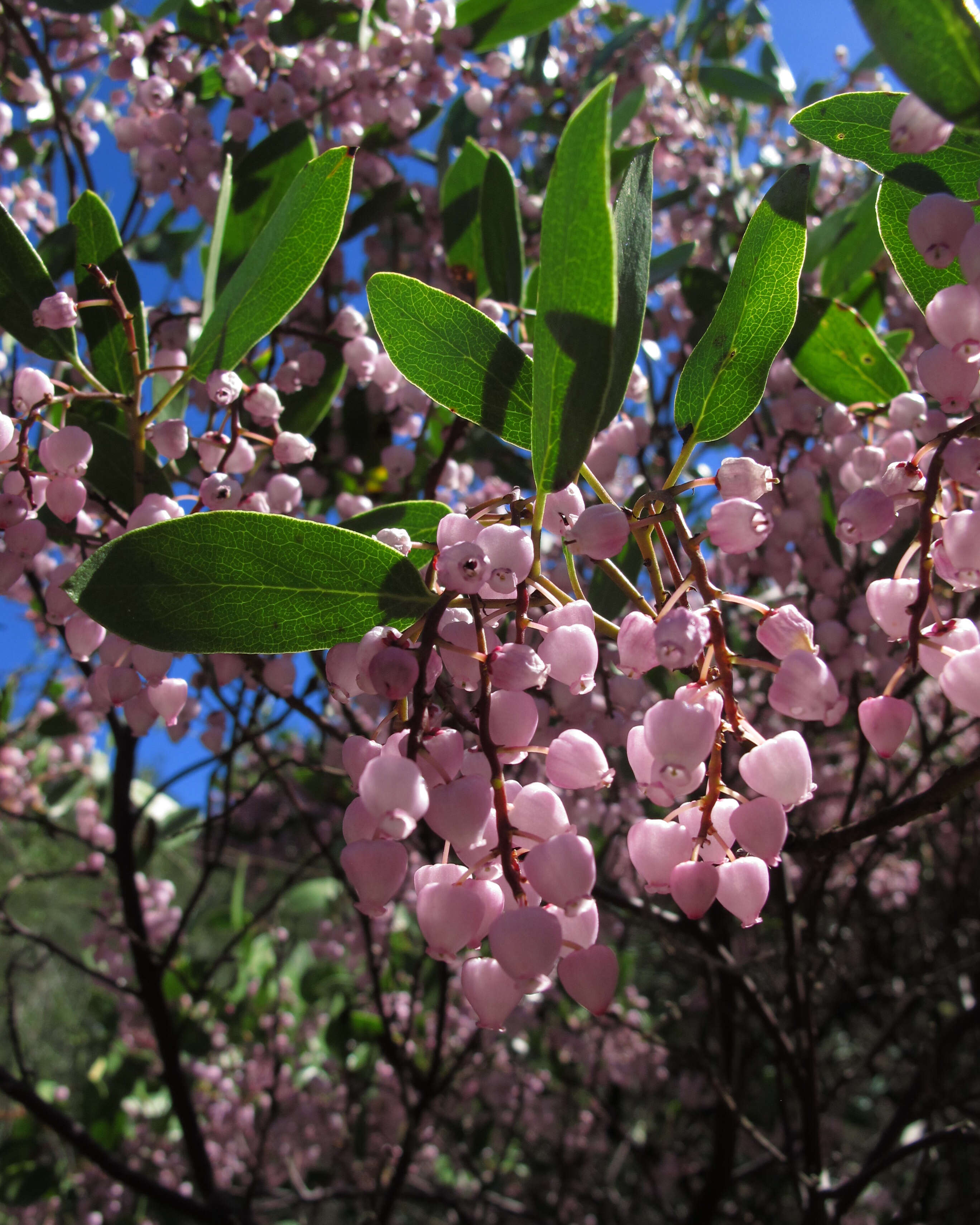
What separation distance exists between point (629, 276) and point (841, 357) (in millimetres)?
469

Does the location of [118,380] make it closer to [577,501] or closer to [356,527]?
[356,527]

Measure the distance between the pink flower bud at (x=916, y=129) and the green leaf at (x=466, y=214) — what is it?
0.78m

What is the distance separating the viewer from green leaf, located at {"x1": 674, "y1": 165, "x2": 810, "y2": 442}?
57cm

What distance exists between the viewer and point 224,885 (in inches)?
213

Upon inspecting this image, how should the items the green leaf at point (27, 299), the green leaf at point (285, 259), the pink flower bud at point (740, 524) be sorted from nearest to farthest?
1. the pink flower bud at point (740, 524)
2. the green leaf at point (285, 259)
3. the green leaf at point (27, 299)

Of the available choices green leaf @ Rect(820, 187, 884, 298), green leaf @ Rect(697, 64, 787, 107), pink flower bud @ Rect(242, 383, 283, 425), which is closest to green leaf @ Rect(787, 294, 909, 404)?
green leaf @ Rect(820, 187, 884, 298)

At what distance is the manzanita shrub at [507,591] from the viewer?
1.58 feet

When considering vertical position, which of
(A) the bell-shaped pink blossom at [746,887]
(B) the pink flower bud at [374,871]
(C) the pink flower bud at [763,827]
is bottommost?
(B) the pink flower bud at [374,871]

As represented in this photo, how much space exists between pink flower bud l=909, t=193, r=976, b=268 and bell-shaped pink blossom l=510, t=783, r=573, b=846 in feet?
1.29

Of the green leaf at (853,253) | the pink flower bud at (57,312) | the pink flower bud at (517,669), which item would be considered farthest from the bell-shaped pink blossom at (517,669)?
the green leaf at (853,253)

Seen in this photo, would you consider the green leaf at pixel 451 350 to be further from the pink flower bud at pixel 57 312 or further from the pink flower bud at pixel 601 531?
the pink flower bud at pixel 57 312

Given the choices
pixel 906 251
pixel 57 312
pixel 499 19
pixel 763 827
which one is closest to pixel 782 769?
pixel 763 827

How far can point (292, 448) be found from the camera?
82 cm

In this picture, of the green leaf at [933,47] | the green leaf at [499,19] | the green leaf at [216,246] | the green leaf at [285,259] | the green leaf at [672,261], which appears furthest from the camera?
the green leaf at [499,19]
